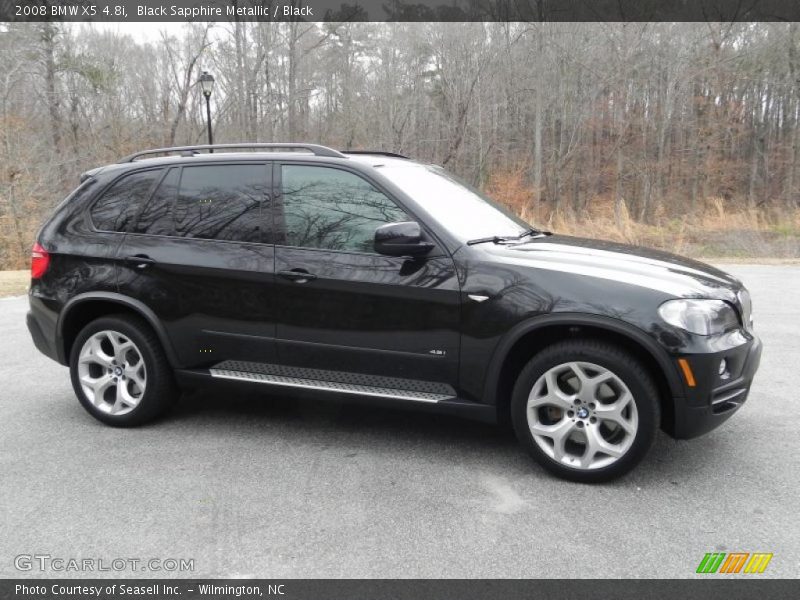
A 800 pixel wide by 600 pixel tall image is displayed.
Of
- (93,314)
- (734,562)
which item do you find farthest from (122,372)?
(734,562)

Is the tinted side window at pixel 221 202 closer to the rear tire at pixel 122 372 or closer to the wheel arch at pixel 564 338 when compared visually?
the rear tire at pixel 122 372

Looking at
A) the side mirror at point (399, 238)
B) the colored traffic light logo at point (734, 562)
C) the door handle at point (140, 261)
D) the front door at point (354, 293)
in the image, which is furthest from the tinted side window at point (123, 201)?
the colored traffic light logo at point (734, 562)

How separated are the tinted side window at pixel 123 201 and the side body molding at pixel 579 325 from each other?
2734mm

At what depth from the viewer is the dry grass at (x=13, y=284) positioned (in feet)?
38.1

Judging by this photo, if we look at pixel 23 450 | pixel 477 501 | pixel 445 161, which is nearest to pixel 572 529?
pixel 477 501

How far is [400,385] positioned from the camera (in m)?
3.84

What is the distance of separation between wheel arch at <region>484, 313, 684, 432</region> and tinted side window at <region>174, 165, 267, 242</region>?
1.76m

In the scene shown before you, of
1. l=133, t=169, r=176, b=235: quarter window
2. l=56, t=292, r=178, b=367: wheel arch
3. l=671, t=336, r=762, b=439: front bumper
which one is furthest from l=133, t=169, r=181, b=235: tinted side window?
l=671, t=336, r=762, b=439: front bumper

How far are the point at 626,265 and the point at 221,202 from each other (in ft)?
8.59

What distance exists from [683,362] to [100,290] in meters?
3.75

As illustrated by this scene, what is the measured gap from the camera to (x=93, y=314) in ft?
15.3

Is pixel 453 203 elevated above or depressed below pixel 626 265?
above
